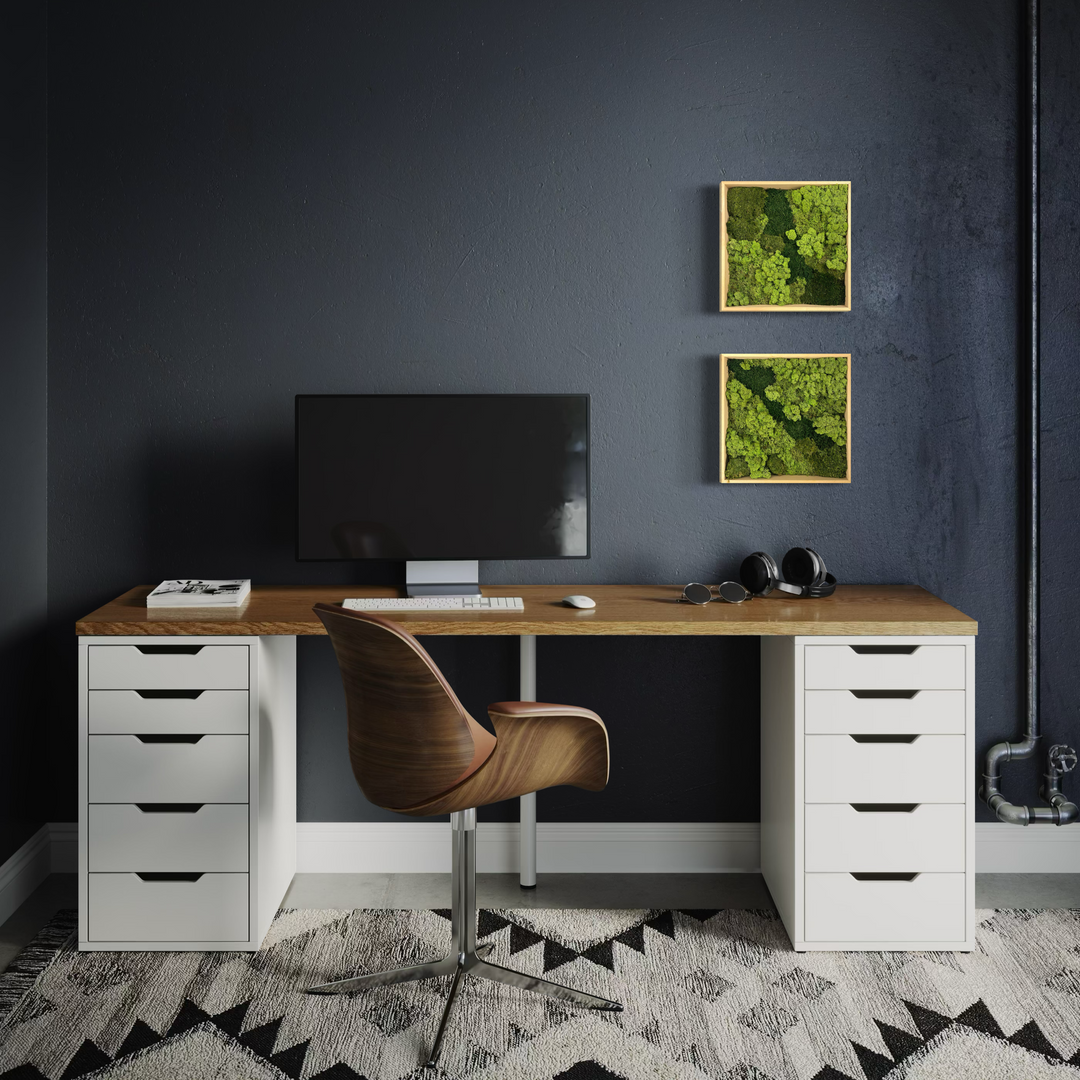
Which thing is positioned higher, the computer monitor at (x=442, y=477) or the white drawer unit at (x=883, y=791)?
the computer monitor at (x=442, y=477)

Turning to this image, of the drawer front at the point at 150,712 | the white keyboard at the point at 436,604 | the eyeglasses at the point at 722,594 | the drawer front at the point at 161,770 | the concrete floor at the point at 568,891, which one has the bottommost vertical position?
the concrete floor at the point at 568,891

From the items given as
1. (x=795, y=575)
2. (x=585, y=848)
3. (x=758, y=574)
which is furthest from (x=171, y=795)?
(x=795, y=575)

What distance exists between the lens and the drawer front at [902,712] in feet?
7.34

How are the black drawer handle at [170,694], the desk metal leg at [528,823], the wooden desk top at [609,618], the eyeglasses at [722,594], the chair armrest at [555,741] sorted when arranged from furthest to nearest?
the desk metal leg at [528,823] < the eyeglasses at [722,594] < the black drawer handle at [170,694] < the wooden desk top at [609,618] < the chair armrest at [555,741]

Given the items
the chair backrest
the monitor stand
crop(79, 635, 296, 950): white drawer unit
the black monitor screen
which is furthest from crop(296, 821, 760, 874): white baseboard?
the chair backrest

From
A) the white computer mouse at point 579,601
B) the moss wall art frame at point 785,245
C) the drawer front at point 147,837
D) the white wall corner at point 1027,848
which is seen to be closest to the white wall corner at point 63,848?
the drawer front at point 147,837

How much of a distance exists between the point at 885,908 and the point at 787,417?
131 cm

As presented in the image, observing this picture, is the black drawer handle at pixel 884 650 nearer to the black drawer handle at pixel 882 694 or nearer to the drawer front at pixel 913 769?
the black drawer handle at pixel 882 694

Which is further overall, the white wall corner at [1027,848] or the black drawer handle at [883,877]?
the white wall corner at [1027,848]

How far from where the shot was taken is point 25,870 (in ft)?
8.50

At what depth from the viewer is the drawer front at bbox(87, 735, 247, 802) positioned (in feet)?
7.41

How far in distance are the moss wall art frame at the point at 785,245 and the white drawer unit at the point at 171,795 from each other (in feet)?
5.41

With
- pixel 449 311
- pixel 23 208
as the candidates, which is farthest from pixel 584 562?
pixel 23 208

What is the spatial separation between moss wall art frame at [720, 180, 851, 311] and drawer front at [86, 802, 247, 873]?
6.35 feet
